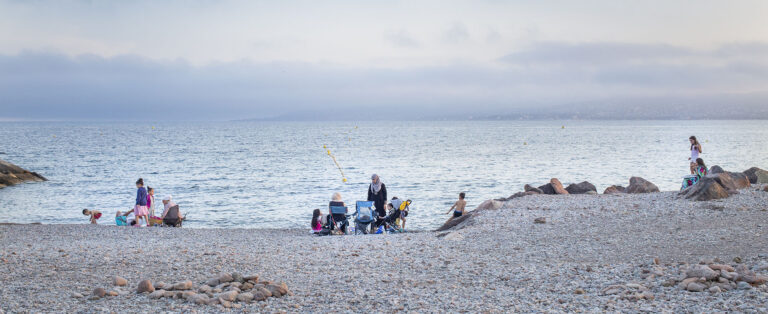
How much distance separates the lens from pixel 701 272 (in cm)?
780

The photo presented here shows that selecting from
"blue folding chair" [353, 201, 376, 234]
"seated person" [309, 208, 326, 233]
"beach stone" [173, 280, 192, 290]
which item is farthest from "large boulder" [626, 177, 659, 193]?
"beach stone" [173, 280, 192, 290]

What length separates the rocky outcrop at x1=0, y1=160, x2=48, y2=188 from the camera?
34.9 meters

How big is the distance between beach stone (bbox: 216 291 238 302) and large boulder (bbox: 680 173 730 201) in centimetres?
1346

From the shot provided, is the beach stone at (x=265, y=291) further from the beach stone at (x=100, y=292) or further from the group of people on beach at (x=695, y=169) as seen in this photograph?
the group of people on beach at (x=695, y=169)

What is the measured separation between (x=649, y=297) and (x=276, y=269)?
5.79m

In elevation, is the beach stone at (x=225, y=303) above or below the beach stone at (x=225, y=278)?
below

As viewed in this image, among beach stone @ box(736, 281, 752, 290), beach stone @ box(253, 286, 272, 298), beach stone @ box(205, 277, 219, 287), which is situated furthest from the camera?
beach stone @ box(205, 277, 219, 287)

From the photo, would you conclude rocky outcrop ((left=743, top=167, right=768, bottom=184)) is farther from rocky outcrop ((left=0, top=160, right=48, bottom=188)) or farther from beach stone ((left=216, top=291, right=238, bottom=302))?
rocky outcrop ((left=0, top=160, right=48, bottom=188))

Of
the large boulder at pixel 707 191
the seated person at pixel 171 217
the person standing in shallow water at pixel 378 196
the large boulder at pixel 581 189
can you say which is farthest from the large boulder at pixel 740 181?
the seated person at pixel 171 217

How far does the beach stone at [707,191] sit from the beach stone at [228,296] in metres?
13.5

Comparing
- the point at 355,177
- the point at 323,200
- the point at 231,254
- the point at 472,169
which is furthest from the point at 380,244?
the point at 472,169

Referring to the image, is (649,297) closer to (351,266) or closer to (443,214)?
(351,266)

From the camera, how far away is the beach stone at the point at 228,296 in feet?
25.0

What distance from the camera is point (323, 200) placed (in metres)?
28.2
